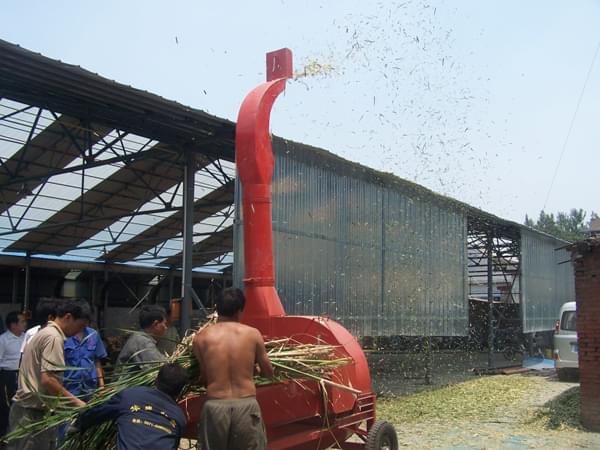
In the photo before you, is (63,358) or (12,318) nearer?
(63,358)

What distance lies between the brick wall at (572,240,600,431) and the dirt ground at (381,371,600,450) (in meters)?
0.36

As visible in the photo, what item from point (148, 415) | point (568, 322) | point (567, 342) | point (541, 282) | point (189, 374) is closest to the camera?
point (148, 415)

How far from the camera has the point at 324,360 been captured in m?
4.79

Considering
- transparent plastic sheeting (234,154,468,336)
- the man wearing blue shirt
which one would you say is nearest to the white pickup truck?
transparent plastic sheeting (234,154,468,336)

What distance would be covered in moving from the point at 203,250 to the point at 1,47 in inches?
529

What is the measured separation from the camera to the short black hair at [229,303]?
14.1 ft

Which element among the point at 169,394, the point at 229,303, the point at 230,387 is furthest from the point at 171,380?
the point at 229,303

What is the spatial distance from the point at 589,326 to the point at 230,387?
674 centimetres

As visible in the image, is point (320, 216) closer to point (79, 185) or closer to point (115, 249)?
point (79, 185)

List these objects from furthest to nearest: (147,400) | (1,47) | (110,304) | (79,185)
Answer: (110,304) → (79,185) → (1,47) → (147,400)

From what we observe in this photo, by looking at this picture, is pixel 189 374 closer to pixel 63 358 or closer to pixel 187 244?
pixel 63 358

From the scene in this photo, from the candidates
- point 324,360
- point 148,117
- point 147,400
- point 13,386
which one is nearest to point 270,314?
point 324,360

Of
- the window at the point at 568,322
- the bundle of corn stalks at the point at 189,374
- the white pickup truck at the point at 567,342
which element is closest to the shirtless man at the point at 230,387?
the bundle of corn stalks at the point at 189,374

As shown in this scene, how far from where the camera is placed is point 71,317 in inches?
205
